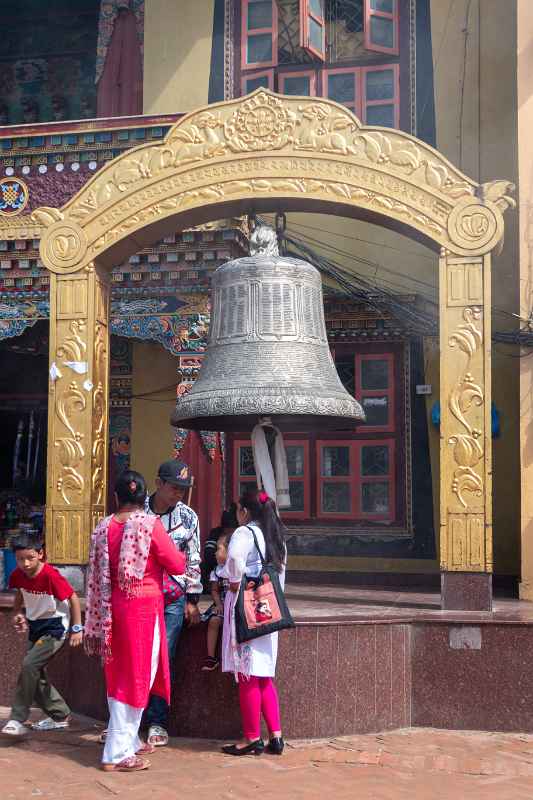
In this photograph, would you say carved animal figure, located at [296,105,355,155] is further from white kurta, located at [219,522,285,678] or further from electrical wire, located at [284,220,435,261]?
electrical wire, located at [284,220,435,261]

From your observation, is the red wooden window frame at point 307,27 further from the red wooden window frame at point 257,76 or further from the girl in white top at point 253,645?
the girl in white top at point 253,645

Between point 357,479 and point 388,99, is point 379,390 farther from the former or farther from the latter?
point 388,99

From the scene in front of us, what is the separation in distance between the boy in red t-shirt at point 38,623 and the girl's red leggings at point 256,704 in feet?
3.76

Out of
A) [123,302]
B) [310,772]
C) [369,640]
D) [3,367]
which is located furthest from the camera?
[3,367]

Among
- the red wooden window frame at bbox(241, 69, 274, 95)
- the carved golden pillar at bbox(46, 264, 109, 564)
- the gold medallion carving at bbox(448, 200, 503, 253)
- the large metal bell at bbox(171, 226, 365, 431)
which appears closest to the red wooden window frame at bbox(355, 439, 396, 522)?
the red wooden window frame at bbox(241, 69, 274, 95)

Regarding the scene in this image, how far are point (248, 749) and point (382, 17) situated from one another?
869 centimetres

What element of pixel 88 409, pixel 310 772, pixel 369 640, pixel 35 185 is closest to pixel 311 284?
pixel 88 409

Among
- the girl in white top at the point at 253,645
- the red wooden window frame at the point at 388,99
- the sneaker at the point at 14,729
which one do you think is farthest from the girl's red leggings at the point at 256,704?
the red wooden window frame at the point at 388,99

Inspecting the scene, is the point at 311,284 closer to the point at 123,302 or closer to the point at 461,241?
the point at 461,241

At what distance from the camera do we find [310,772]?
5.87 m

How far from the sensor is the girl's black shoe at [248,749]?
6.11 meters

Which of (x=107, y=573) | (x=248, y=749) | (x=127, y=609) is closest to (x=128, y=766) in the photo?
(x=248, y=749)

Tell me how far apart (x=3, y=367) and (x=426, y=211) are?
712 cm

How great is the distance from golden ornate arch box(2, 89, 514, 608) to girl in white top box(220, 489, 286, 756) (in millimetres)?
1494
